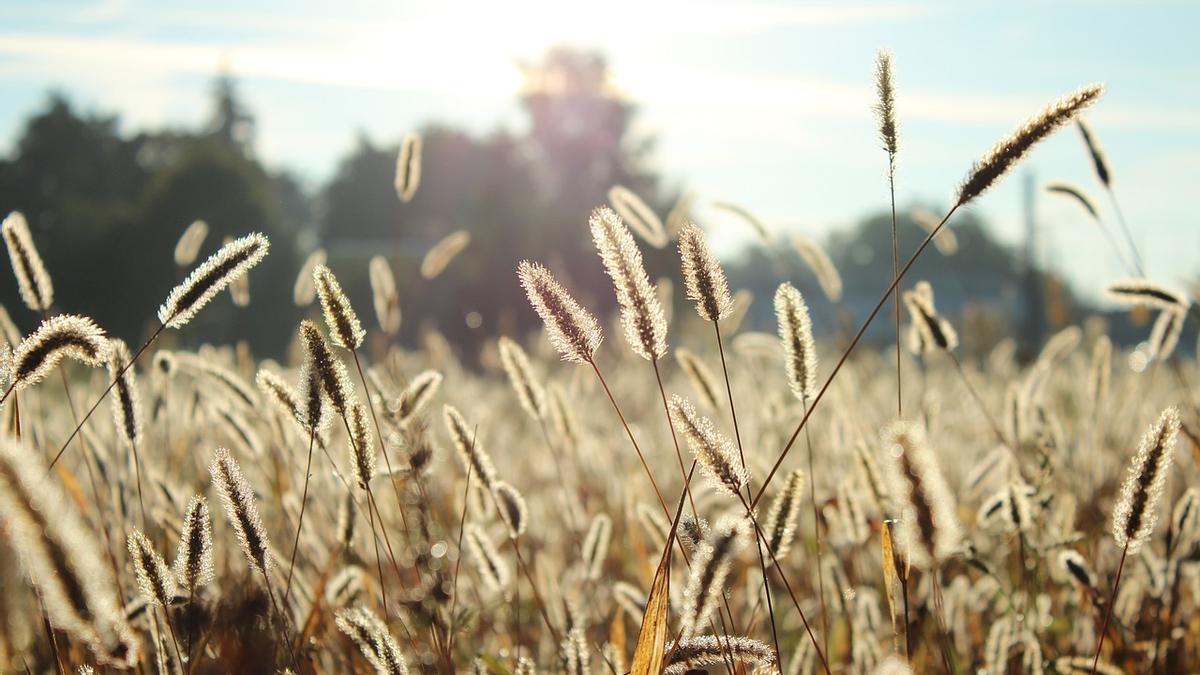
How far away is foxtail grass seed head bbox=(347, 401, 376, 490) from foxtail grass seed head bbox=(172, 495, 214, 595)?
0.22m

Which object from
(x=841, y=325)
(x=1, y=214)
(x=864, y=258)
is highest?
(x=864, y=258)

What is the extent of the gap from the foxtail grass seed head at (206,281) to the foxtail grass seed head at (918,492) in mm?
900

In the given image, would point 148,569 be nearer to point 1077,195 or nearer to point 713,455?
point 713,455

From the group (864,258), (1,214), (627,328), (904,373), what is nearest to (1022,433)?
(627,328)

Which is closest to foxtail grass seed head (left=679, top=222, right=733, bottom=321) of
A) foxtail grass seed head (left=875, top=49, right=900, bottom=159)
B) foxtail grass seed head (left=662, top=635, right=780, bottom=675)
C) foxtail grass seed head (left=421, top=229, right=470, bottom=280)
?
foxtail grass seed head (left=875, top=49, right=900, bottom=159)

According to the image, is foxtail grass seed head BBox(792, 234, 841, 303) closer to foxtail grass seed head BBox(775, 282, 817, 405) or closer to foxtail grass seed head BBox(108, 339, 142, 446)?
foxtail grass seed head BBox(775, 282, 817, 405)

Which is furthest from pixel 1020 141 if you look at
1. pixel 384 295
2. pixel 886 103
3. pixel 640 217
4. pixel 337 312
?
pixel 384 295

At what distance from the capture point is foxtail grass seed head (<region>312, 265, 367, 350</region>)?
4.37 feet

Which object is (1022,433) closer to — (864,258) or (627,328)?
(627,328)

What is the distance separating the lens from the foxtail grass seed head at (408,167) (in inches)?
87.4

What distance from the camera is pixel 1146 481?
4.03 feet

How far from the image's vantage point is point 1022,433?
2.35 meters

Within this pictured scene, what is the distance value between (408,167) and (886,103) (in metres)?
1.31

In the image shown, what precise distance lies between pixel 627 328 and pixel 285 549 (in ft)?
5.26
